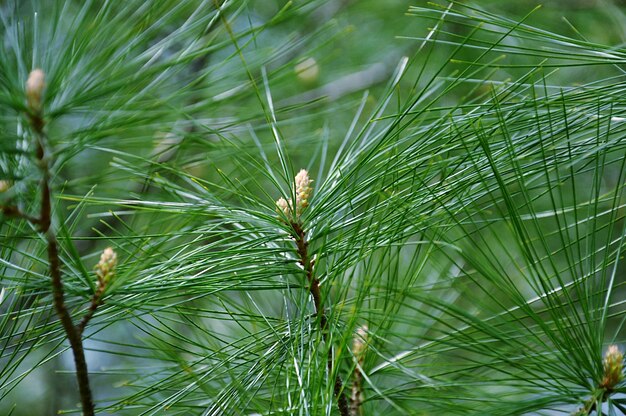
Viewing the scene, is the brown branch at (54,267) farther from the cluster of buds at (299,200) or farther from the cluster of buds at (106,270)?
the cluster of buds at (299,200)

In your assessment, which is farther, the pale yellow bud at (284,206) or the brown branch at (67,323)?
the pale yellow bud at (284,206)


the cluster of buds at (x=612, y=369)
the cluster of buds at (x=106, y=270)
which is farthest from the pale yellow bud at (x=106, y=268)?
the cluster of buds at (x=612, y=369)

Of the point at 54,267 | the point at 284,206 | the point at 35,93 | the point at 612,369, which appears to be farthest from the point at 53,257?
the point at 612,369

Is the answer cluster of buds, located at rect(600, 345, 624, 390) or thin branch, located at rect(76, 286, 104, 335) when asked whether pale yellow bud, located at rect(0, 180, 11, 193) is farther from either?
cluster of buds, located at rect(600, 345, 624, 390)

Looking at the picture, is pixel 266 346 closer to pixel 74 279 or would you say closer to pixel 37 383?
pixel 74 279

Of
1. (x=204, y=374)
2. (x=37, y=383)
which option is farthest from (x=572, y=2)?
(x=37, y=383)

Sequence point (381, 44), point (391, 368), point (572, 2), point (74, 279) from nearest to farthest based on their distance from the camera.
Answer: point (74, 279), point (391, 368), point (572, 2), point (381, 44)

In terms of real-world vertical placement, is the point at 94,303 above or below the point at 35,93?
below

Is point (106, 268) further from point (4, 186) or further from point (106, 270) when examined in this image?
point (4, 186)
